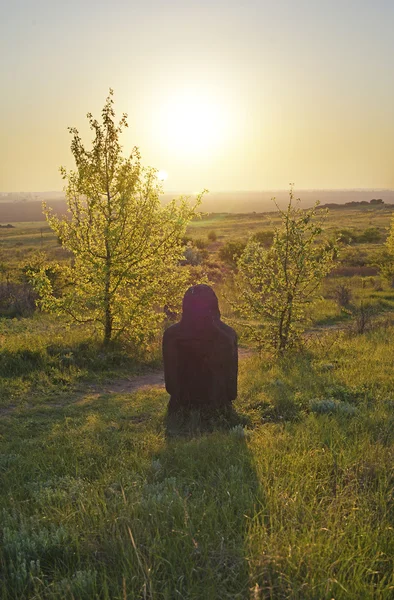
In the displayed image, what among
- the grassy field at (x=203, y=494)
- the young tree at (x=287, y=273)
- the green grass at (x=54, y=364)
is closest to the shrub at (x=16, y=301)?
the green grass at (x=54, y=364)

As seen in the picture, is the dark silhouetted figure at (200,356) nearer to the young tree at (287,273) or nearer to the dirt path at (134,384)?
the dirt path at (134,384)

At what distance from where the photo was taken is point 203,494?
407 centimetres

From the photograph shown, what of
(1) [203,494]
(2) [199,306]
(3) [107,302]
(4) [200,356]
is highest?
(2) [199,306]

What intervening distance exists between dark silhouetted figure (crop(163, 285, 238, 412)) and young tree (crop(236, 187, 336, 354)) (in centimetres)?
511

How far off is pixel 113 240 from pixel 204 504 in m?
8.40

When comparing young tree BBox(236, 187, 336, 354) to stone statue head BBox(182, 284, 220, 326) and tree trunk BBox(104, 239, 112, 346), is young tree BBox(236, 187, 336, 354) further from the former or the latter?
stone statue head BBox(182, 284, 220, 326)

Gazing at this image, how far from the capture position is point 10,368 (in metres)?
10.0

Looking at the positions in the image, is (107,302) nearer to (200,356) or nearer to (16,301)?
(200,356)

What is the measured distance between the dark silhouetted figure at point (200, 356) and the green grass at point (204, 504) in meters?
0.34

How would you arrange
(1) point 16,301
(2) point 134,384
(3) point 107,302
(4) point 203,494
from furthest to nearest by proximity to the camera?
(1) point 16,301, (3) point 107,302, (2) point 134,384, (4) point 203,494

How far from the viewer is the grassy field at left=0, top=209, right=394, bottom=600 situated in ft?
9.96

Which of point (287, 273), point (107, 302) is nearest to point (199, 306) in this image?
point (107, 302)

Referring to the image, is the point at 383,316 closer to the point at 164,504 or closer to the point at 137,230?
the point at 137,230

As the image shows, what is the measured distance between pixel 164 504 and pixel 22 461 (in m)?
2.32
